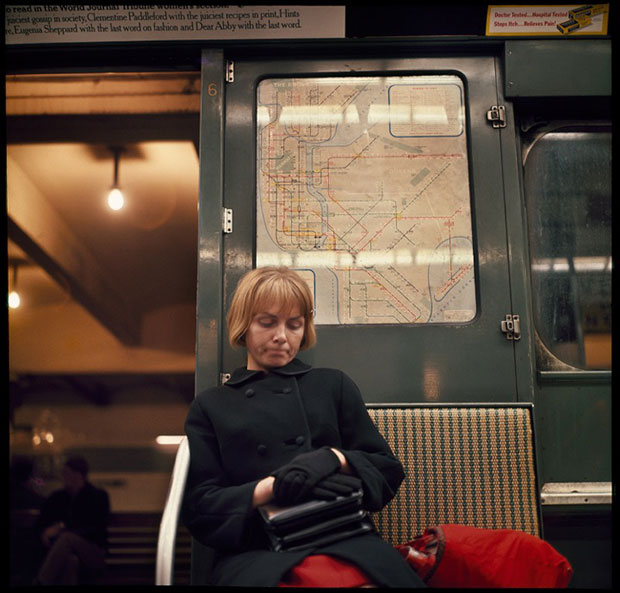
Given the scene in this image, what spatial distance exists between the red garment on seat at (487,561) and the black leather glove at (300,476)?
0.46m

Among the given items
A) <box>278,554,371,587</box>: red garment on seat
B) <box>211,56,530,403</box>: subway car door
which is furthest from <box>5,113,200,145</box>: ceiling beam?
<box>278,554,371,587</box>: red garment on seat

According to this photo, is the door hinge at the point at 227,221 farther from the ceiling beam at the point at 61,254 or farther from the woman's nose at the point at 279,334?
the ceiling beam at the point at 61,254

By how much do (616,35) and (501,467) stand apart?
2.21 metres

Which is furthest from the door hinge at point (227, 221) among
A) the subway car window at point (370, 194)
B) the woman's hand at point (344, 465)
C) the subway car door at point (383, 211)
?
the woman's hand at point (344, 465)

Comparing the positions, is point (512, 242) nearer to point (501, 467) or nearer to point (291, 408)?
point (501, 467)

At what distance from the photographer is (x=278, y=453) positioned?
5.88 feet

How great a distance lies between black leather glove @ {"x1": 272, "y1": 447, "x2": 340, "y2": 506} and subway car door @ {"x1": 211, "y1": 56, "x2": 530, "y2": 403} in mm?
930

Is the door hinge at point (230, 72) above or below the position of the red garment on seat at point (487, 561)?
above

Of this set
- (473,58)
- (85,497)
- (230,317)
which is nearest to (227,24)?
(473,58)

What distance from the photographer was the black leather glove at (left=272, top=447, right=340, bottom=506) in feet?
5.06

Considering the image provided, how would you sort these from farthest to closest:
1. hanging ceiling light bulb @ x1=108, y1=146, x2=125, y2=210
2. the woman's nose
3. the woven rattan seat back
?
→ hanging ceiling light bulb @ x1=108, y1=146, x2=125, y2=210 < the woven rattan seat back < the woman's nose

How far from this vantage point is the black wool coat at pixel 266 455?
5.07ft

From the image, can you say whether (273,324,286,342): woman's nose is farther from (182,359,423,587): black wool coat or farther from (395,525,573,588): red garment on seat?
(395,525,573,588): red garment on seat

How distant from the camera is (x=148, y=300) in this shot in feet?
22.1
